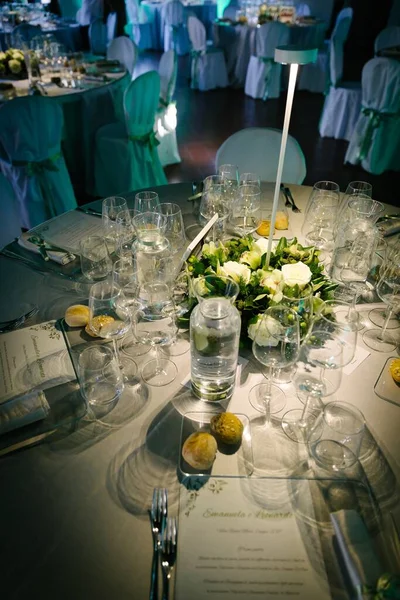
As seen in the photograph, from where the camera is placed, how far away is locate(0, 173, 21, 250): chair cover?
1929 millimetres

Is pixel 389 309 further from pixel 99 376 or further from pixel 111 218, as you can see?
pixel 111 218

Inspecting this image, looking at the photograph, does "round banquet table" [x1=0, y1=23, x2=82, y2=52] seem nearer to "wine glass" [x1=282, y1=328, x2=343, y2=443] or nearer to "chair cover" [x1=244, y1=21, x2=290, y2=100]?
"chair cover" [x1=244, y1=21, x2=290, y2=100]

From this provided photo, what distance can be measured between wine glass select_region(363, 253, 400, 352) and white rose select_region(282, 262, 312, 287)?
0.96 ft

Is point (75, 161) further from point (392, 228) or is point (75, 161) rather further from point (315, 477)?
point (315, 477)

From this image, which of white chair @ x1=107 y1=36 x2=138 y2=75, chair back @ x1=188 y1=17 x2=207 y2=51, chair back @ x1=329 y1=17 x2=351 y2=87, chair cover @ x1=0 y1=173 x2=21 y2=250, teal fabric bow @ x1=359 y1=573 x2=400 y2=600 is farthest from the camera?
chair back @ x1=188 y1=17 x2=207 y2=51

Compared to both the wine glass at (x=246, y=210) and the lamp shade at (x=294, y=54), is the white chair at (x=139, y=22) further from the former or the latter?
the lamp shade at (x=294, y=54)

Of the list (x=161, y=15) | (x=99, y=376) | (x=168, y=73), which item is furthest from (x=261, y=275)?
(x=161, y=15)

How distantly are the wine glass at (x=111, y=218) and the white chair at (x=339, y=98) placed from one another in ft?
14.3

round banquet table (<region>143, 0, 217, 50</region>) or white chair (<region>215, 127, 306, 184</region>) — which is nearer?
white chair (<region>215, 127, 306, 184</region>)

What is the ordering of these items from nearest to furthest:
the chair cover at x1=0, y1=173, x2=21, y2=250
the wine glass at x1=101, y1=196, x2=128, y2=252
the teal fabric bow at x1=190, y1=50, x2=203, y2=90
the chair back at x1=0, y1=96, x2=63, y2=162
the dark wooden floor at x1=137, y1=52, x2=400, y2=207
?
1. the wine glass at x1=101, y1=196, x2=128, y2=252
2. the chair cover at x1=0, y1=173, x2=21, y2=250
3. the chair back at x1=0, y1=96, x2=63, y2=162
4. the dark wooden floor at x1=137, y1=52, x2=400, y2=207
5. the teal fabric bow at x1=190, y1=50, x2=203, y2=90

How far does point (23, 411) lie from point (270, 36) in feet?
21.7

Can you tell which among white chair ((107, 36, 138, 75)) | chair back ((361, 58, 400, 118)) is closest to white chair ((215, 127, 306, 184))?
chair back ((361, 58, 400, 118))

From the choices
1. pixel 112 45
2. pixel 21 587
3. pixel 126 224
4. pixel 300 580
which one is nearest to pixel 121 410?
pixel 21 587

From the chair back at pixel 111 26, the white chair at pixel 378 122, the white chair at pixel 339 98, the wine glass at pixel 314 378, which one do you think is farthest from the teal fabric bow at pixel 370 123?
the wine glass at pixel 314 378
